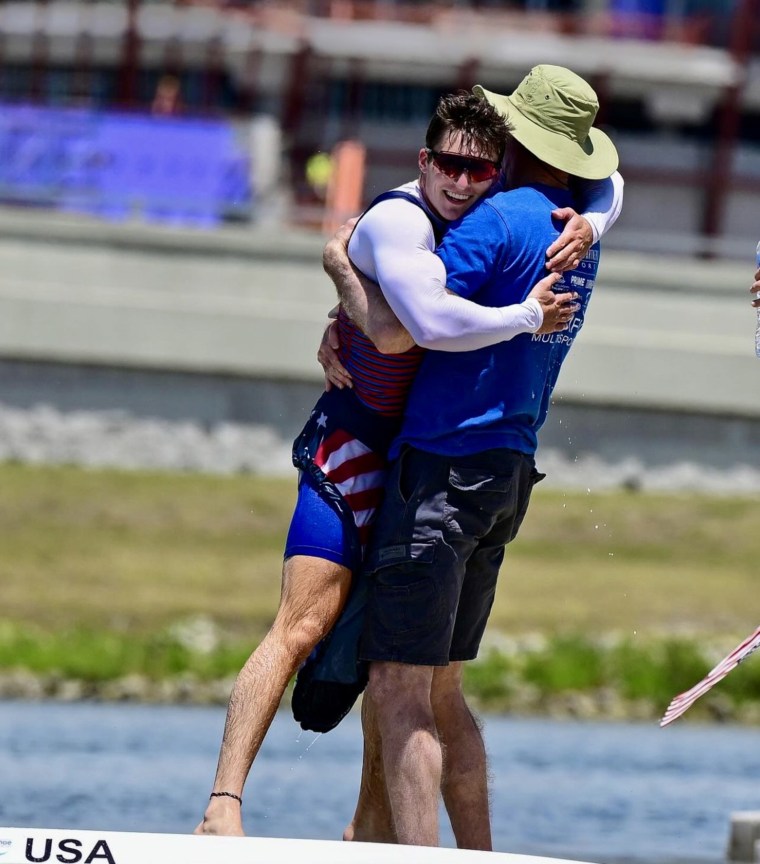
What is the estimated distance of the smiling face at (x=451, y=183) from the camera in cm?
561

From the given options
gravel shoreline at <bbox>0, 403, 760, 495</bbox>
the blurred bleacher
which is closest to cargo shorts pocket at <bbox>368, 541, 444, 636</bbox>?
gravel shoreline at <bbox>0, 403, 760, 495</bbox>

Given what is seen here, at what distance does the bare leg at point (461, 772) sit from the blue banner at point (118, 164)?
18.0 meters

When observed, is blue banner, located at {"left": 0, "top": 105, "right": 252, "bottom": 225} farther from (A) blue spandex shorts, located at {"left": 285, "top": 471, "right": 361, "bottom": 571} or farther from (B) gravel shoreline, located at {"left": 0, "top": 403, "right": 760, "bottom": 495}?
(A) blue spandex shorts, located at {"left": 285, "top": 471, "right": 361, "bottom": 571}

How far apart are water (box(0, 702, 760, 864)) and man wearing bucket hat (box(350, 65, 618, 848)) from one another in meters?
0.99

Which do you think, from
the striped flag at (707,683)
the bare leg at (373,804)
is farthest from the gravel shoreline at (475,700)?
the striped flag at (707,683)

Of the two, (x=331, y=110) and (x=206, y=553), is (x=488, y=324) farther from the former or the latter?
(x=331, y=110)

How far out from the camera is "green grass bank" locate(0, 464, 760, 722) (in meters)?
14.8

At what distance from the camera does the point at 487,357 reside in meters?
5.71

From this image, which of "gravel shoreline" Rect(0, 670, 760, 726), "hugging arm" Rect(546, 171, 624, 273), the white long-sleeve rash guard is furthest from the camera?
"gravel shoreline" Rect(0, 670, 760, 726)

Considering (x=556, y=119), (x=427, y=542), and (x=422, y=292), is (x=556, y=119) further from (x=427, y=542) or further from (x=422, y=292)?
→ (x=427, y=542)

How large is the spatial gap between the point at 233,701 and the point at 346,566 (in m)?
0.51

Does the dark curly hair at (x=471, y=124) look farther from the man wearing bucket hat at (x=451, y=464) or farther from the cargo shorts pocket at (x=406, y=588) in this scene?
the cargo shorts pocket at (x=406, y=588)

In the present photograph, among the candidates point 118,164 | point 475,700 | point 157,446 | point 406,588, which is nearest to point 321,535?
point 406,588

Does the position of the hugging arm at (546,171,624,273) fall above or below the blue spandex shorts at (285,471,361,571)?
above
